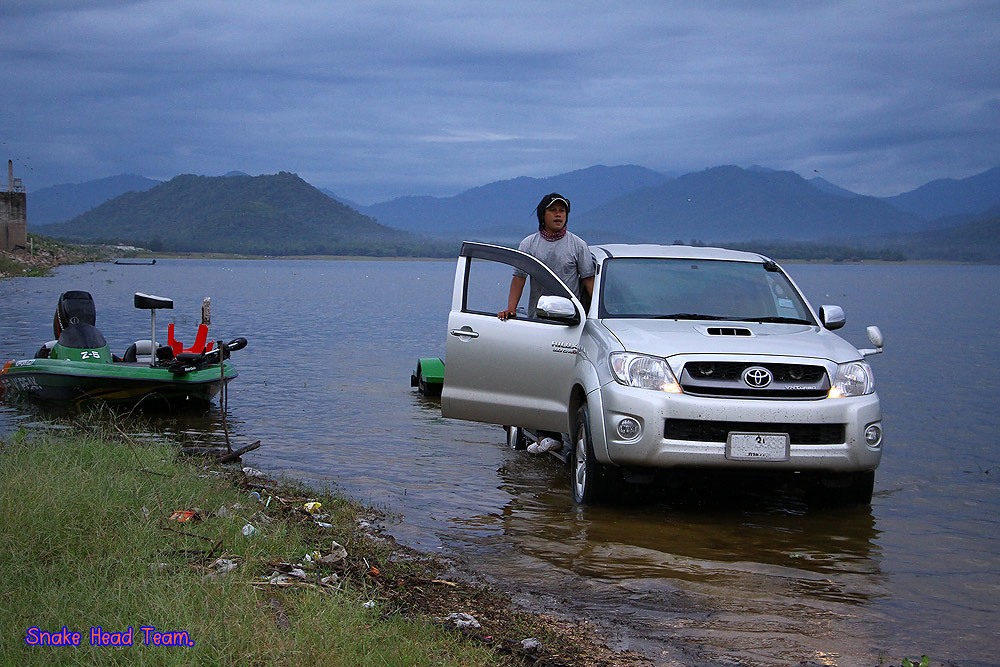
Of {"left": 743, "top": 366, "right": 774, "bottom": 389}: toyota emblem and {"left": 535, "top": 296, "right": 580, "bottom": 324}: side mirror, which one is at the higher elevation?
{"left": 535, "top": 296, "right": 580, "bottom": 324}: side mirror

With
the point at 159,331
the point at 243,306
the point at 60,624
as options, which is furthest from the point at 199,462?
the point at 243,306

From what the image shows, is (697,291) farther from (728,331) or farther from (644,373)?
(644,373)

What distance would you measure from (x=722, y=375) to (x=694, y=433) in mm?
449

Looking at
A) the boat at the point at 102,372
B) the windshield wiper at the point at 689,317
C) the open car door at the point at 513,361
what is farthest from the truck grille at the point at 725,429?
the boat at the point at 102,372

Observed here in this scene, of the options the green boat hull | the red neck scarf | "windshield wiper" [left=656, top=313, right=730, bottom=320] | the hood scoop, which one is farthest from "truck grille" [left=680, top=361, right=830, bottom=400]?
the green boat hull

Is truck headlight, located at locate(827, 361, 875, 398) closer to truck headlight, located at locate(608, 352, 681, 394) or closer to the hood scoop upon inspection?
the hood scoop

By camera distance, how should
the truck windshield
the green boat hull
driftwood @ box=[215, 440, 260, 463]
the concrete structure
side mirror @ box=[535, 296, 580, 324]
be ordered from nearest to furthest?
side mirror @ box=[535, 296, 580, 324], the truck windshield, driftwood @ box=[215, 440, 260, 463], the green boat hull, the concrete structure

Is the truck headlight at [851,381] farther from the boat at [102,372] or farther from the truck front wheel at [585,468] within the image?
the boat at [102,372]

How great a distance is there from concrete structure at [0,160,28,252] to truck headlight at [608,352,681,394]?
258 feet

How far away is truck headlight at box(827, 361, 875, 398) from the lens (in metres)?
7.86

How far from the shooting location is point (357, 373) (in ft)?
66.1

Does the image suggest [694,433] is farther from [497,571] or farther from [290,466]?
[290,466]

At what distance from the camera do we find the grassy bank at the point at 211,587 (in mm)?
4559

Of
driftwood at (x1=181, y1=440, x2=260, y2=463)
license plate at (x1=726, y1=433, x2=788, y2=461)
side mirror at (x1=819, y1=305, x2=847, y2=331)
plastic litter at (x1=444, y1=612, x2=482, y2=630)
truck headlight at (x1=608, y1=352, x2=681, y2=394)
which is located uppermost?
side mirror at (x1=819, y1=305, x2=847, y2=331)
